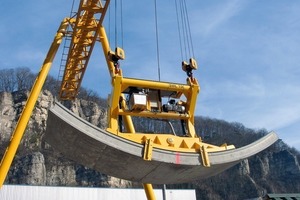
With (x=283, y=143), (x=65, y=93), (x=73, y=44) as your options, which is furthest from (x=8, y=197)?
(x=283, y=143)

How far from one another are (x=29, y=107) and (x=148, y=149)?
23.8 feet

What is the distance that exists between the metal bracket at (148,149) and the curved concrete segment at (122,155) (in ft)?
0.21

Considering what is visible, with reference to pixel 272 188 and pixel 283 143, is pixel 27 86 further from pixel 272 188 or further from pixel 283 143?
pixel 283 143

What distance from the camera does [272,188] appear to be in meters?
74.9

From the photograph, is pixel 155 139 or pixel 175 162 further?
pixel 155 139

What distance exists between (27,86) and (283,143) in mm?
62470

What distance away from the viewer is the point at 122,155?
18.7ft

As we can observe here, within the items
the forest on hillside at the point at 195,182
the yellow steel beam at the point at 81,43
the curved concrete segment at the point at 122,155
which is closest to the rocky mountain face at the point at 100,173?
the forest on hillside at the point at 195,182

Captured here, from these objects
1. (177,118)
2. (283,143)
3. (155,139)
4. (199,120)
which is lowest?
(155,139)

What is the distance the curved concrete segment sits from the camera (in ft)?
17.7

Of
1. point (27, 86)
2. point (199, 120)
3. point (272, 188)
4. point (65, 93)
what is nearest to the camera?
point (65, 93)

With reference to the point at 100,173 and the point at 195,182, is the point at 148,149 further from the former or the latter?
the point at 195,182

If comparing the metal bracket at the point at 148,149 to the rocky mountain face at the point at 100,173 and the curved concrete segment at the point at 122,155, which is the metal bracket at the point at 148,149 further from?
the rocky mountain face at the point at 100,173

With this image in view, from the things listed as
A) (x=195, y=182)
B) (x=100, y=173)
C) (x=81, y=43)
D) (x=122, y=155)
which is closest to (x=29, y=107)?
(x=81, y=43)
